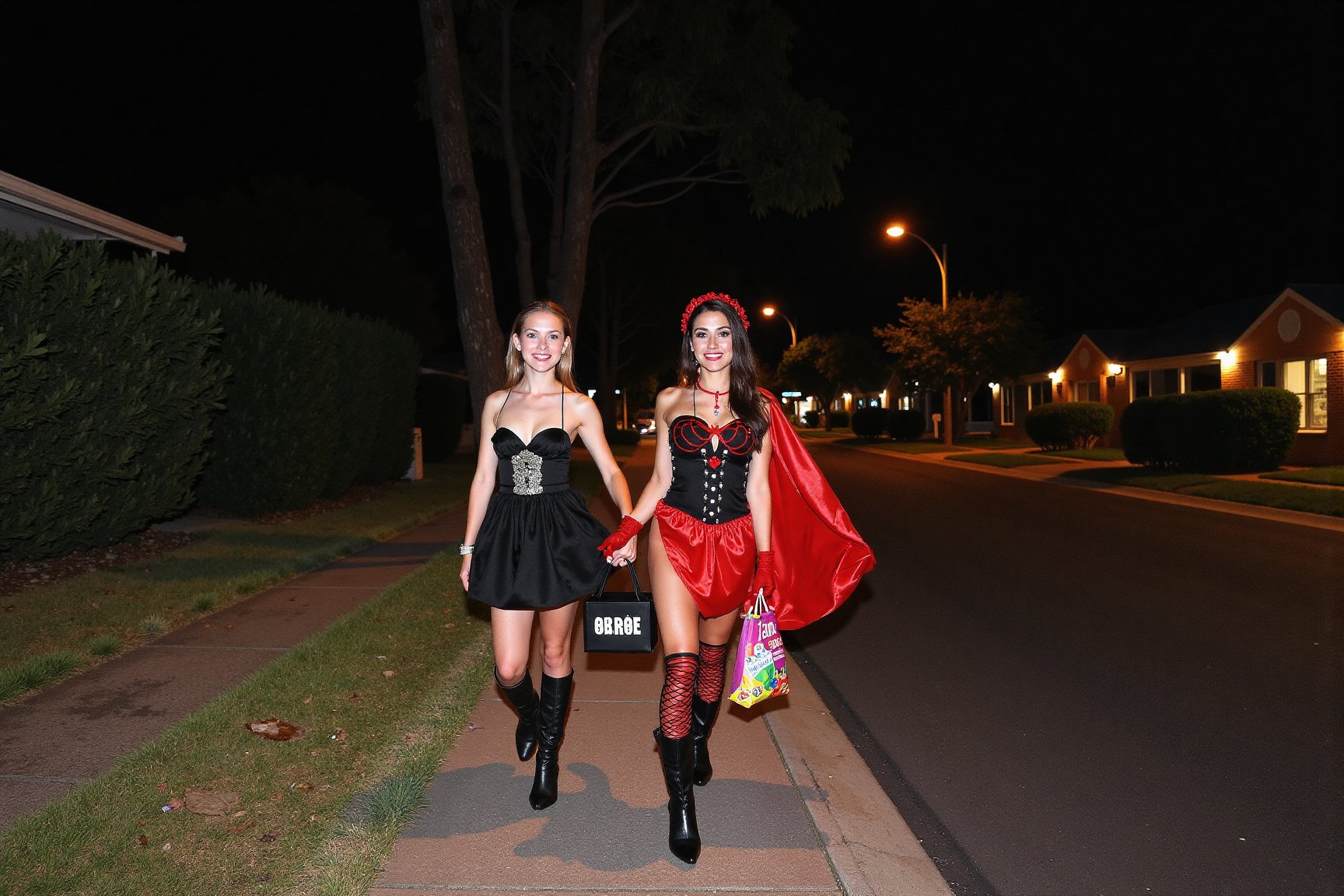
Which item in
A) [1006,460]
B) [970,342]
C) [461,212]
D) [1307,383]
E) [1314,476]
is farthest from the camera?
[970,342]

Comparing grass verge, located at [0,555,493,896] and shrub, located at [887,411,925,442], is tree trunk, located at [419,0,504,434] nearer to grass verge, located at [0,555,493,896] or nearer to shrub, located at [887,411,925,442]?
grass verge, located at [0,555,493,896]

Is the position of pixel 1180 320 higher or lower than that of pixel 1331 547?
higher

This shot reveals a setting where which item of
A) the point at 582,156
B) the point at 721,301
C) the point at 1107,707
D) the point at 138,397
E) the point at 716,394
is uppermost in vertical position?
the point at 582,156

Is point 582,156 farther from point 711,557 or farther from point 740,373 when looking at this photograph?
point 711,557

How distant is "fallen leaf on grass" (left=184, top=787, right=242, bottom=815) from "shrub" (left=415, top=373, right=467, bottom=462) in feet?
76.2

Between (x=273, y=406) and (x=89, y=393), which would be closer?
(x=89, y=393)

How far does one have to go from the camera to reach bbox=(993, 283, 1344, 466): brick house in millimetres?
23719

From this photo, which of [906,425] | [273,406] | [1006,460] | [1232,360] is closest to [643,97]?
[273,406]

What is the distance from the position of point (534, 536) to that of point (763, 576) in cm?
97

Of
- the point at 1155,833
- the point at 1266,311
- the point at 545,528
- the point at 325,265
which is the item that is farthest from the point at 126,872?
the point at 325,265

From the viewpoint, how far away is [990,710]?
225 inches

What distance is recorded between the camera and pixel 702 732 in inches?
170

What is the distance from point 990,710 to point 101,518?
8.46 m

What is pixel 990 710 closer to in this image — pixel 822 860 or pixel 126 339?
pixel 822 860
